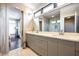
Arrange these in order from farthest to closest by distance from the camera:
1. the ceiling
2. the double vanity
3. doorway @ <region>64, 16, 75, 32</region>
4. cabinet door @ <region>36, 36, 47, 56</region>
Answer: cabinet door @ <region>36, 36, 47, 56</region>, the ceiling, doorway @ <region>64, 16, 75, 32</region>, the double vanity

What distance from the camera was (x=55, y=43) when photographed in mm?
1596

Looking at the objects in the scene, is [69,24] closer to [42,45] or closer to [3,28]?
[42,45]

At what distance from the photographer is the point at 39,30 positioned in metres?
1.92

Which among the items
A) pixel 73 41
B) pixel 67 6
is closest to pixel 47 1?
pixel 67 6

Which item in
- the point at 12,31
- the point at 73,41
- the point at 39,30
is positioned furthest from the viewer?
the point at 39,30

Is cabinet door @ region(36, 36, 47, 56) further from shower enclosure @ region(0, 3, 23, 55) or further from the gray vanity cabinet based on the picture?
shower enclosure @ region(0, 3, 23, 55)

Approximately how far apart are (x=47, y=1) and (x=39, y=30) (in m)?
0.68

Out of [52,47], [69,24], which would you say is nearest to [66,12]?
[69,24]

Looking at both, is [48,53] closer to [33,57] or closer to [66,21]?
[33,57]

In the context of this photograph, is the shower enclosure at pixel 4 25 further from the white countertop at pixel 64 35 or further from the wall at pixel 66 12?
the wall at pixel 66 12

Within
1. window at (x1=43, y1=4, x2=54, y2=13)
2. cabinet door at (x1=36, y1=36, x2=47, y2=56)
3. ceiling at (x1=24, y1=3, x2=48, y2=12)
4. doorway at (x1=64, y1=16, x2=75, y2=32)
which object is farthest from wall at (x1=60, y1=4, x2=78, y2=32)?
cabinet door at (x1=36, y1=36, x2=47, y2=56)

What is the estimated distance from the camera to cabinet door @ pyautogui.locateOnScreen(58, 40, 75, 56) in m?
1.30

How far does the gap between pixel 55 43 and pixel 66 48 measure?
256 millimetres

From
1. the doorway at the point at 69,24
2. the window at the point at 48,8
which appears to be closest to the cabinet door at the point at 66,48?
the doorway at the point at 69,24
